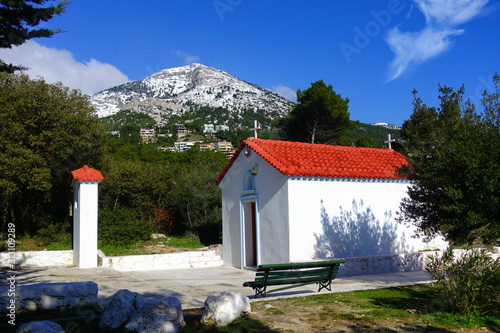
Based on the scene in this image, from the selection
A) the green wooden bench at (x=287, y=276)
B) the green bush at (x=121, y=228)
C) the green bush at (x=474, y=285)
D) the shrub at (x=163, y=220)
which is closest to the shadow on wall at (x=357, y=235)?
the green wooden bench at (x=287, y=276)

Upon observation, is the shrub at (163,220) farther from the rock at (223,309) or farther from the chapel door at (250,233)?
the rock at (223,309)

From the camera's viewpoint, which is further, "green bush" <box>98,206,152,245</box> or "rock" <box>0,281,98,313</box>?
"green bush" <box>98,206,152,245</box>

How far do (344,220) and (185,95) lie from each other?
12200 centimetres

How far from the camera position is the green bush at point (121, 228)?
730 inches

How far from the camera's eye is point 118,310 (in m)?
5.60

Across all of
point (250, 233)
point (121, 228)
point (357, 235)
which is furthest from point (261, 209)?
point (121, 228)

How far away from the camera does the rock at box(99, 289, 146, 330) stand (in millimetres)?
5480

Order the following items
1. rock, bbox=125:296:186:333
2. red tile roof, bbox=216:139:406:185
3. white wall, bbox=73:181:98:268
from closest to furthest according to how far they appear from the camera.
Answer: rock, bbox=125:296:186:333, red tile roof, bbox=216:139:406:185, white wall, bbox=73:181:98:268

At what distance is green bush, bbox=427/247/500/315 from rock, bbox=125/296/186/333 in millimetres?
4247

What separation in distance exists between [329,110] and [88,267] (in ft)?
67.0

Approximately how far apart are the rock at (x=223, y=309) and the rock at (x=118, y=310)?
100 centimetres

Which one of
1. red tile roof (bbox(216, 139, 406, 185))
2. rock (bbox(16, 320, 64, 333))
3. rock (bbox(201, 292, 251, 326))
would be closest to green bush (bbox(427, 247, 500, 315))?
rock (bbox(201, 292, 251, 326))

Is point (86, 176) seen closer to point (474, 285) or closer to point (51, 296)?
point (51, 296)

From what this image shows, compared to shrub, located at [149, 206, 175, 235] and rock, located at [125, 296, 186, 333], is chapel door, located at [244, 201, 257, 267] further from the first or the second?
rock, located at [125, 296, 186, 333]
